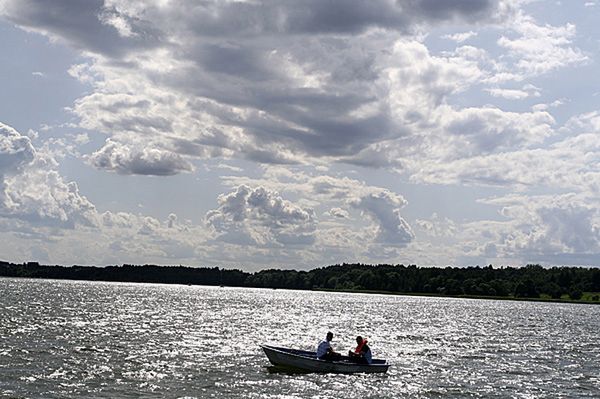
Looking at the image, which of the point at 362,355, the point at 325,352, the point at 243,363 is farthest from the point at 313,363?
the point at 243,363

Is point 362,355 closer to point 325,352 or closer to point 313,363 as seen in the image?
point 325,352

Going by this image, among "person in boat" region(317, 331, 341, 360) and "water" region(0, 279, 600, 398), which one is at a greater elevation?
"person in boat" region(317, 331, 341, 360)

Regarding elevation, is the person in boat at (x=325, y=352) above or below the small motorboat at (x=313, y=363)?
above

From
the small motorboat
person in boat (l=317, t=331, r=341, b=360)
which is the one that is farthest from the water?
person in boat (l=317, t=331, r=341, b=360)

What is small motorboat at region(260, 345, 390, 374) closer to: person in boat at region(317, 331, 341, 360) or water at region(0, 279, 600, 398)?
person in boat at region(317, 331, 341, 360)

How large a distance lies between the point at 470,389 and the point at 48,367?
93.8 ft

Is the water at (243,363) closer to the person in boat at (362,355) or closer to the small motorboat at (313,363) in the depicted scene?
the small motorboat at (313,363)

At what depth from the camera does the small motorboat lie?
55.2 meters

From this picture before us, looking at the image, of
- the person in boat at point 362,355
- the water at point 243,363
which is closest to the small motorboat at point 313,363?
the person in boat at point 362,355

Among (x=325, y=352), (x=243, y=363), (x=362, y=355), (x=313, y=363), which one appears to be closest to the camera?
(x=313, y=363)

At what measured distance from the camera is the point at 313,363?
55.6m

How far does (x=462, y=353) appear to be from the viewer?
74.9 metres

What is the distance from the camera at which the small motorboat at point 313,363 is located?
55.2m

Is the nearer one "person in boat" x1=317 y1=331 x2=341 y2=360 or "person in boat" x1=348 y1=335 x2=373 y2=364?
"person in boat" x1=317 y1=331 x2=341 y2=360
